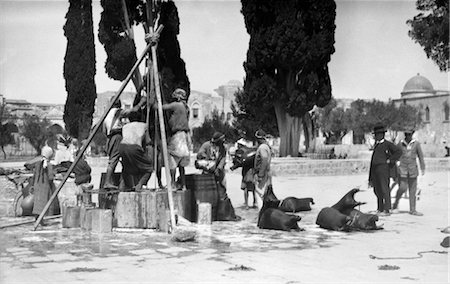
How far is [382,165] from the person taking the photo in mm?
10242

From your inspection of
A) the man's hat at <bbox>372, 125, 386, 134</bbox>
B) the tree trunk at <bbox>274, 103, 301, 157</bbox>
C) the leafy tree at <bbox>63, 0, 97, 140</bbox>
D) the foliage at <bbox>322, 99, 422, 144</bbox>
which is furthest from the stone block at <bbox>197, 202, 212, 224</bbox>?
the foliage at <bbox>322, 99, 422, 144</bbox>

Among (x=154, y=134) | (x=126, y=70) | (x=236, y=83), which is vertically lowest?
(x=154, y=134)

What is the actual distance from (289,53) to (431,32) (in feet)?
40.3

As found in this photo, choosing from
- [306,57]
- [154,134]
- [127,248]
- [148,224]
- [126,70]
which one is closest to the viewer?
[127,248]

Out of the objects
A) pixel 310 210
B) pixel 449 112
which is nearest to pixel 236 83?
pixel 449 112

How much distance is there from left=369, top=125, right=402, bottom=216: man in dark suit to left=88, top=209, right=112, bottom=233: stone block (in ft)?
15.0

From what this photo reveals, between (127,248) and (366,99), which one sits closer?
(127,248)

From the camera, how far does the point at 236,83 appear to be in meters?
63.1

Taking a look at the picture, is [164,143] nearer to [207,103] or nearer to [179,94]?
[179,94]

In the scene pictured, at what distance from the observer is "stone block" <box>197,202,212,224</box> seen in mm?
9055

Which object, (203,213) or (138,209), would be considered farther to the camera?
(203,213)

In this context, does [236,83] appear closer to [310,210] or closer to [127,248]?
[310,210]

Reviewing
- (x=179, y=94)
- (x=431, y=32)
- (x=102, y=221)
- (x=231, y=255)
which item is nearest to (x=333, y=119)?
(x=431, y=32)

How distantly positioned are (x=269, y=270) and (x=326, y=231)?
9.60 feet
